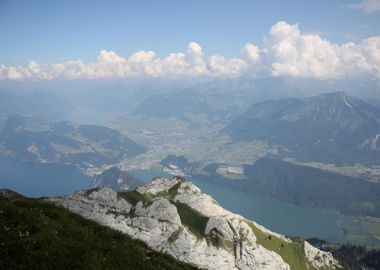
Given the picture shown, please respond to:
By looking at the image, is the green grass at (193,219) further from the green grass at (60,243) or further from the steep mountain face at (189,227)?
the green grass at (60,243)

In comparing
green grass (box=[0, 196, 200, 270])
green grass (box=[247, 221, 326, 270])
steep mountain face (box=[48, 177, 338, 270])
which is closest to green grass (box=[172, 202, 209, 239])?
steep mountain face (box=[48, 177, 338, 270])

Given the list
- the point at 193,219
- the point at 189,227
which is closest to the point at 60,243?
the point at 189,227

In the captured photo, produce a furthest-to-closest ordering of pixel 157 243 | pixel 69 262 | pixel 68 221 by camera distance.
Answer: pixel 157 243, pixel 68 221, pixel 69 262

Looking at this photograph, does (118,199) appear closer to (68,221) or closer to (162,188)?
(162,188)

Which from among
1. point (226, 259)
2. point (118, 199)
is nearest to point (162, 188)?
point (118, 199)

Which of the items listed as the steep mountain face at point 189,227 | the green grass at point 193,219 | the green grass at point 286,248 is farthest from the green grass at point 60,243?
the green grass at point 286,248

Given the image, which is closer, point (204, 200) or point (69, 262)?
point (69, 262)

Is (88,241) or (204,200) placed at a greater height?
(88,241)

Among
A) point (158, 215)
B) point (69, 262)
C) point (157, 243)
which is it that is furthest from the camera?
point (158, 215)

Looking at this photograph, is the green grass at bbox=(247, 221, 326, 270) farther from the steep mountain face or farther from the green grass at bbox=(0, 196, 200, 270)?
the green grass at bbox=(0, 196, 200, 270)
